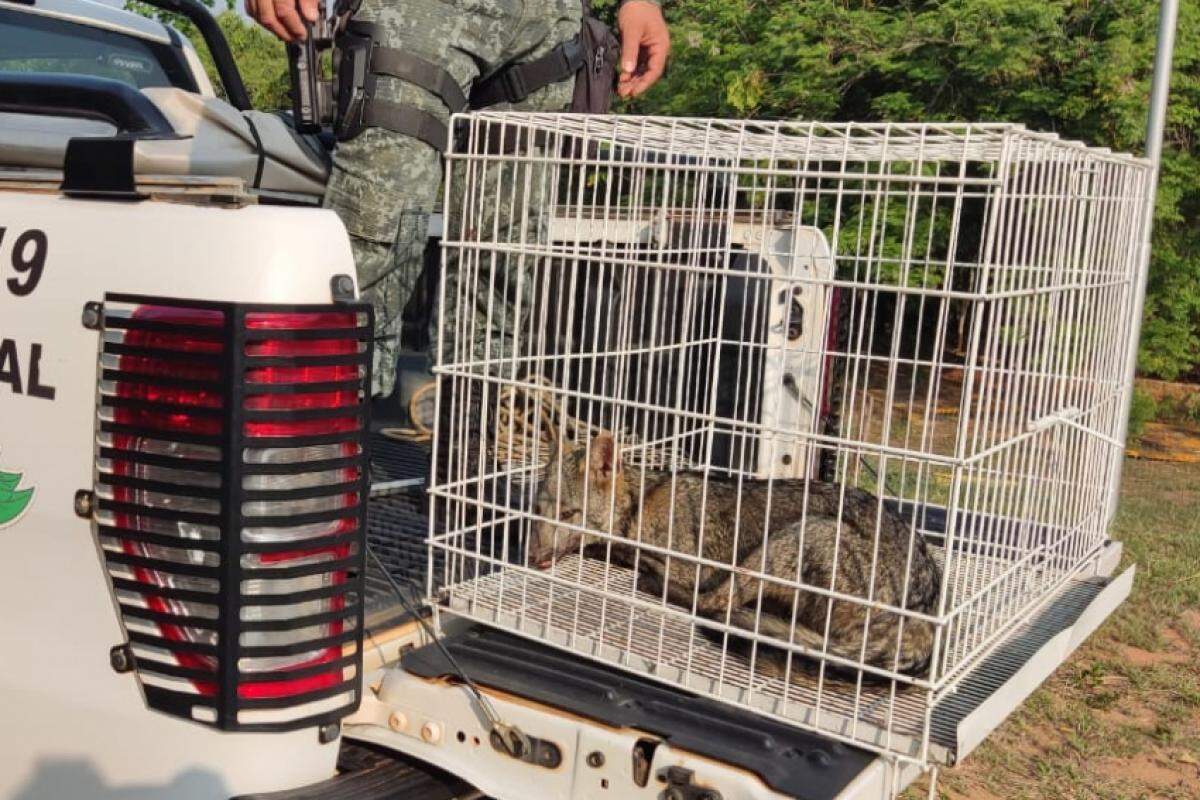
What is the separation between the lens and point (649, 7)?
3982 millimetres

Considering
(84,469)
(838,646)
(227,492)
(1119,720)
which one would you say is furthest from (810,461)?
(1119,720)

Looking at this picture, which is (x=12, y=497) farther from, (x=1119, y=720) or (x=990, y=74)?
(x=990, y=74)

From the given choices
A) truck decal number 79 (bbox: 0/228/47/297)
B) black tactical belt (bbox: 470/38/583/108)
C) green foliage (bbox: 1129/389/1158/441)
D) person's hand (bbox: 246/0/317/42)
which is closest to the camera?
truck decal number 79 (bbox: 0/228/47/297)

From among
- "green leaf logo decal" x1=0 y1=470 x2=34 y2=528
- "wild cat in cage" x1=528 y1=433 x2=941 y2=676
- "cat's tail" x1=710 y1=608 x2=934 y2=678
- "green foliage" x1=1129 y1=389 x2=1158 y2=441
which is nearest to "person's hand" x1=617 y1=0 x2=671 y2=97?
"wild cat in cage" x1=528 y1=433 x2=941 y2=676

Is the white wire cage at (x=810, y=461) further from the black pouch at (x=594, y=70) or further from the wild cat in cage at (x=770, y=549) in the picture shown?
the black pouch at (x=594, y=70)

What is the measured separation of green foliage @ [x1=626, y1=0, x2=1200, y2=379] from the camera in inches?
367

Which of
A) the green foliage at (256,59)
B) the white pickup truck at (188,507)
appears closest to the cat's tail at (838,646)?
→ the white pickup truck at (188,507)

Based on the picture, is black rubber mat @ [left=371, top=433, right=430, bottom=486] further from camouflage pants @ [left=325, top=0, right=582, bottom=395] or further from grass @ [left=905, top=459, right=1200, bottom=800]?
grass @ [left=905, top=459, right=1200, bottom=800]

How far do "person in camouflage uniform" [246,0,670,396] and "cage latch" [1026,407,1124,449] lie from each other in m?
1.69

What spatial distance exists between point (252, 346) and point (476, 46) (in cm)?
Answer: 184

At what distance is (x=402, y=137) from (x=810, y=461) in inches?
55.0

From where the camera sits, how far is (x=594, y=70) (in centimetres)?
393

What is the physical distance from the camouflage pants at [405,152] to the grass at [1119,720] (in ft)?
7.82

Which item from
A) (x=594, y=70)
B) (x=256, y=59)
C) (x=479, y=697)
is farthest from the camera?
(x=256, y=59)
